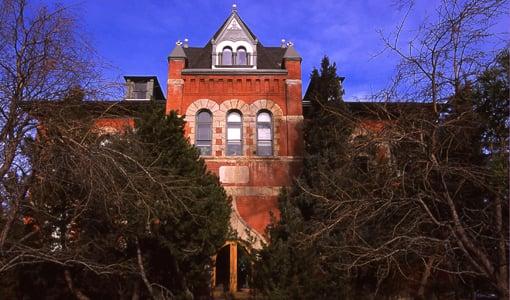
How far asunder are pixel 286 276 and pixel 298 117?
9.48m

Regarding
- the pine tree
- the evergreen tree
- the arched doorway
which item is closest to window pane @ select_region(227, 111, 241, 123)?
the pine tree

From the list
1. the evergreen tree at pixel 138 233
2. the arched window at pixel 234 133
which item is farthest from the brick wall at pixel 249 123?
the evergreen tree at pixel 138 233

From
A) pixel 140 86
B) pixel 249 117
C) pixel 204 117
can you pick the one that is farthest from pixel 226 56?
pixel 140 86

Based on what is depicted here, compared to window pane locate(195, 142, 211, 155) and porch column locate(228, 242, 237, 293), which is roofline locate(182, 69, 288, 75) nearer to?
window pane locate(195, 142, 211, 155)

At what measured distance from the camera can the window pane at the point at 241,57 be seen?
2223 centimetres

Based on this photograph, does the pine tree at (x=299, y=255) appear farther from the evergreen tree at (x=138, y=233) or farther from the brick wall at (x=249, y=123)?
the brick wall at (x=249, y=123)

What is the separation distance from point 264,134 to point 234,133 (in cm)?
123

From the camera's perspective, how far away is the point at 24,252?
8.57 meters

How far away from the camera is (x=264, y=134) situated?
2108 centimetres

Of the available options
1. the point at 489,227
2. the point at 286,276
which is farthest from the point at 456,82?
the point at 286,276

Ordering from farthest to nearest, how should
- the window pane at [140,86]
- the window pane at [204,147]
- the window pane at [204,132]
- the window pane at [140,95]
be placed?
the window pane at [140,86], the window pane at [140,95], the window pane at [204,132], the window pane at [204,147]

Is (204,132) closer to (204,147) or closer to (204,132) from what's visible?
(204,132)

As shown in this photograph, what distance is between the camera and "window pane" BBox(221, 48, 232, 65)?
72.7 ft

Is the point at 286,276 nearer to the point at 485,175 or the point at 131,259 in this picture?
the point at 131,259
